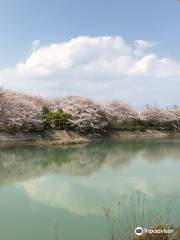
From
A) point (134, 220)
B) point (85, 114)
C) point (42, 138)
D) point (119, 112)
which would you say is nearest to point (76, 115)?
point (85, 114)

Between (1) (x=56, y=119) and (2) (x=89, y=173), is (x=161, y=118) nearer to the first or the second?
(1) (x=56, y=119)

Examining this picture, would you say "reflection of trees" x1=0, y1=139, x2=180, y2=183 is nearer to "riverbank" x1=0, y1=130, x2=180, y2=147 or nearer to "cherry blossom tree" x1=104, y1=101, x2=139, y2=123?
"riverbank" x1=0, y1=130, x2=180, y2=147

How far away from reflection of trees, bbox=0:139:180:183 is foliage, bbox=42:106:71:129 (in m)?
7.02

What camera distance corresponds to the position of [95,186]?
1262 centimetres

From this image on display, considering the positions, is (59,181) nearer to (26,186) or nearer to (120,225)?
(26,186)

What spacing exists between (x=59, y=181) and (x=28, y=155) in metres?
7.57

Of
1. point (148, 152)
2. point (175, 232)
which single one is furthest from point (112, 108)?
point (175, 232)

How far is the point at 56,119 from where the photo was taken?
3247cm

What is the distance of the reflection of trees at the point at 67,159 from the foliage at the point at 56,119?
23.0 ft

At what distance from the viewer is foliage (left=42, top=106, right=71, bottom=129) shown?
31844 mm

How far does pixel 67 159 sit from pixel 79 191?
8955 millimetres

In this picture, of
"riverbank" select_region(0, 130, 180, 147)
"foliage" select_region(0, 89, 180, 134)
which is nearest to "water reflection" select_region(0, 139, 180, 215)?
Answer: "riverbank" select_region(0, 130, 180, 147)

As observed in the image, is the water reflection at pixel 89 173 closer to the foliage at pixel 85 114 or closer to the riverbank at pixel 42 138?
the riverbank at pixel 42 138

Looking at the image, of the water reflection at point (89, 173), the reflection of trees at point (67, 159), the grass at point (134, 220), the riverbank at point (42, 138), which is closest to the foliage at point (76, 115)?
the riverbank at point (42, 138)
